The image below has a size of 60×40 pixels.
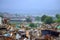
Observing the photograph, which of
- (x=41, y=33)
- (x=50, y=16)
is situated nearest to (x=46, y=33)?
(x=41, y=33)

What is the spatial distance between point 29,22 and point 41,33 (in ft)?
0.85

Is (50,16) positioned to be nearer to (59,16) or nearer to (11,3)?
(59,16)

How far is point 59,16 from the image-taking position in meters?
2.13

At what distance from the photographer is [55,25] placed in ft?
6.98

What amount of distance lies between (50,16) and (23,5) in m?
0.47

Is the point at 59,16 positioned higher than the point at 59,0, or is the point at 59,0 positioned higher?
the point at 59,0

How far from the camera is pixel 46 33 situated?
82.4 inches

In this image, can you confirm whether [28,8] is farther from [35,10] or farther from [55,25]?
[55,25]

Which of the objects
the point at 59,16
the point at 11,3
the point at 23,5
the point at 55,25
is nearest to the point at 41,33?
the point at 55,25

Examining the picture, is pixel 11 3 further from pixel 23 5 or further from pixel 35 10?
pixel 35 10

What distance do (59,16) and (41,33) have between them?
39cm

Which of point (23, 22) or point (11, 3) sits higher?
point (11, 3)

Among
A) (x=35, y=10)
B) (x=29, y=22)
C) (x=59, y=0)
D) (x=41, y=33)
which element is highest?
(x=59, y=0)

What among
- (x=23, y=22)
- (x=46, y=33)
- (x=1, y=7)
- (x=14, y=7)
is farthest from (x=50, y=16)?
(x=1, y=7)
